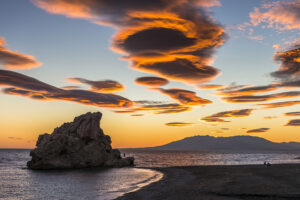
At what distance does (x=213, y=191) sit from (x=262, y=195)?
18.8 feet

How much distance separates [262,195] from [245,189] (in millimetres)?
3944

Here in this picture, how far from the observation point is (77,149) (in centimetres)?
7731

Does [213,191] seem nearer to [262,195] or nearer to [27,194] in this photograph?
[262,195]

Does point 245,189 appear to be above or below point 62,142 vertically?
below

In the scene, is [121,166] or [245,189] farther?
[121,166]

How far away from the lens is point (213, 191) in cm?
3028

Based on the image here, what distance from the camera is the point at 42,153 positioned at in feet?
236

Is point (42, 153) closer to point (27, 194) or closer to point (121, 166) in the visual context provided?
point (121, 166)

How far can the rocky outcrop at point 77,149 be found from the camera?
72.4 meters

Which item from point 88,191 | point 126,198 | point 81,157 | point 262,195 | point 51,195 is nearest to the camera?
point 262,195

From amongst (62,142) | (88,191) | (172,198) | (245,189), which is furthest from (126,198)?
(62,142)

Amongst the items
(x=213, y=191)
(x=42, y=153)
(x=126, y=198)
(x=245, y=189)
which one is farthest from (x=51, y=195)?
(x=42, y=153)

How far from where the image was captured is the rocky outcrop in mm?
72438

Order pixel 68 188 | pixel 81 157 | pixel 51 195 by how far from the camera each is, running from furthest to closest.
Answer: pixel 81 157 → pixel 68 188 → pixel 51 195
